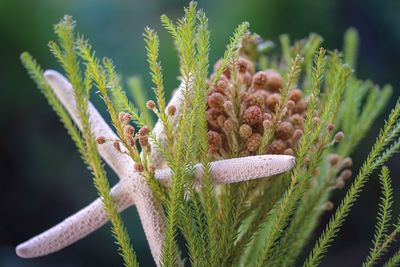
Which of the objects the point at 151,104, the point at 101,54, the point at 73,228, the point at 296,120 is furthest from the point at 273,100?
the point at 101,54

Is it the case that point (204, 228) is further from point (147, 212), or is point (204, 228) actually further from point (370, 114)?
point (370, 114)

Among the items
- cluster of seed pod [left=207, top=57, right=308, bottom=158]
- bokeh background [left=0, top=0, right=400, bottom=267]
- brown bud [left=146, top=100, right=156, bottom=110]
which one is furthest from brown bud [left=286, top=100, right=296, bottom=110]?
bokeh background [left=0, top=0, right=400, bottom=267]

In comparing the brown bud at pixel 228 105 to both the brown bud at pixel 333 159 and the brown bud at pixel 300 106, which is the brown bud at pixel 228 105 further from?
the brown bud at pixel 333 159

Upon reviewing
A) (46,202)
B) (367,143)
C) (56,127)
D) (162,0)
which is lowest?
(367,143)

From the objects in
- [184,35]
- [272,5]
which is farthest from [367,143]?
[184,35]

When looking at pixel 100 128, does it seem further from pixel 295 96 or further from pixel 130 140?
pixel 295 96

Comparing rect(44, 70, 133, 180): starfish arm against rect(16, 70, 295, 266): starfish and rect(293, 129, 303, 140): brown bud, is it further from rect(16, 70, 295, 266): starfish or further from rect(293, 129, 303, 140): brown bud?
rect(293, 129, 303, 140): brown bud

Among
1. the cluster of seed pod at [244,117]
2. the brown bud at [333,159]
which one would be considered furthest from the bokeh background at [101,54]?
the cluster of seed pod at [244,117]
